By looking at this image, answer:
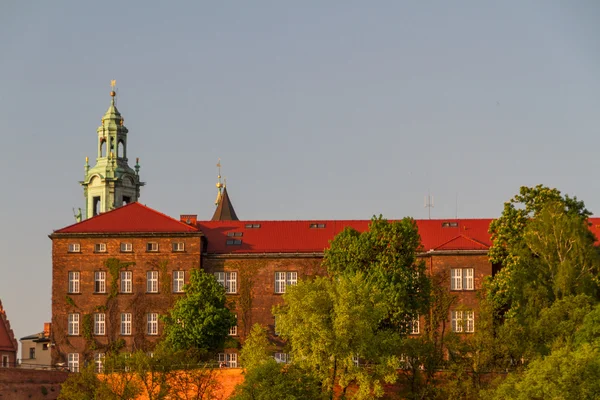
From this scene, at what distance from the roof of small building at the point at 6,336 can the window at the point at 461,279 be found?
98.0 ft

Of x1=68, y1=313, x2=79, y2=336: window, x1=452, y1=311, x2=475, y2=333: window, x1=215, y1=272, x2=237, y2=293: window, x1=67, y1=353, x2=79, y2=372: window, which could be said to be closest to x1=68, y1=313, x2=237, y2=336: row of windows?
x1=68, y1=313, x2=79, y2=336: window

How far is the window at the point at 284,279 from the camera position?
103188 millimetres

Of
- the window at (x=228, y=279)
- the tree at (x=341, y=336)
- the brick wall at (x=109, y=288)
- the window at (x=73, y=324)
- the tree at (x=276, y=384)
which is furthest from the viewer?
the window at (x=228, y=279)

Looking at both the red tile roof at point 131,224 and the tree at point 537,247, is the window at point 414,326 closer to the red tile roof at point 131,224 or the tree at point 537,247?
the tree at point 537,247

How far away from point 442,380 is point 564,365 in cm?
1024

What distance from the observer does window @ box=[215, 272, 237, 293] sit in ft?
339

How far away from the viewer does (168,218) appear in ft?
342

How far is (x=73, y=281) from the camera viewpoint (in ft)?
338

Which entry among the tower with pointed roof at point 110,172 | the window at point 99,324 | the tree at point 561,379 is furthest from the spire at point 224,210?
the tree at point 561,379

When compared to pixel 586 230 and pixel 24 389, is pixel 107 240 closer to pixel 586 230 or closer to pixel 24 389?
pixel 24 389

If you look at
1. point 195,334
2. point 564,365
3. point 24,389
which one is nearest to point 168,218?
point 195,334

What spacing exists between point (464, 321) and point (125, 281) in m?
22.7

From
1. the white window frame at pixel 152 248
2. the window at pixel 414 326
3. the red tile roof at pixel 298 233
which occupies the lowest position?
the window at pixel 414 326

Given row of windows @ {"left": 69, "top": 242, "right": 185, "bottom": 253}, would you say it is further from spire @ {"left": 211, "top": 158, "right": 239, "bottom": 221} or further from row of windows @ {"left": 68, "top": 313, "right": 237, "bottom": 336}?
spire @ {"left": 211, "top": 158, "right": 239, "bottom": 221}
